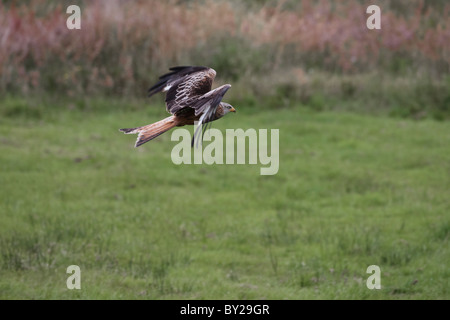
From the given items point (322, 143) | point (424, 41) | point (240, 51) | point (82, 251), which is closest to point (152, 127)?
point (82, 251)

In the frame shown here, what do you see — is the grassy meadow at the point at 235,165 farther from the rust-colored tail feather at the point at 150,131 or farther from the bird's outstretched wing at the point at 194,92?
the rust-colored tail feather at the point at 150,131

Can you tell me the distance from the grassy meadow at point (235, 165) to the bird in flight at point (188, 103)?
2598 mm

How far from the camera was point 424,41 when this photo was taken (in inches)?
655

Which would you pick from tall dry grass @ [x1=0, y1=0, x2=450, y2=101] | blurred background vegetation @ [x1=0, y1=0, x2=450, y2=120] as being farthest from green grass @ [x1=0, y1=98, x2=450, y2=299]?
tall dry grass @ [x1=0, y1=0, x2=450, y2=101]

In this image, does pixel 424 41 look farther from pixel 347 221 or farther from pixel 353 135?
pixel 347 221

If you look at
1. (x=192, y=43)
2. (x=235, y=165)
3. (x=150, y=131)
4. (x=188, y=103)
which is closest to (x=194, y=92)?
(x=188, y=103)

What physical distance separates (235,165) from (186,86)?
21.4ft

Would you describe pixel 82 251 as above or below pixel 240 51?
below

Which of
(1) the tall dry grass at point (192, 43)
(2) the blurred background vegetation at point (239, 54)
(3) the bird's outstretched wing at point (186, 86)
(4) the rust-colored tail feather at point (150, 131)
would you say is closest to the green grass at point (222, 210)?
(2) the blurred background vegetation at point (239, 54)

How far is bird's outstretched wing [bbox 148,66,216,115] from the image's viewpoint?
208 inches

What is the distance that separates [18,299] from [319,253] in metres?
3.77

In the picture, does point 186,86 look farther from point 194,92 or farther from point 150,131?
point 150,131

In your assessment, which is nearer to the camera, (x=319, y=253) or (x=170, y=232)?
(x=319, y=253)

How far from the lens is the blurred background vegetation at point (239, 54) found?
569 inches
